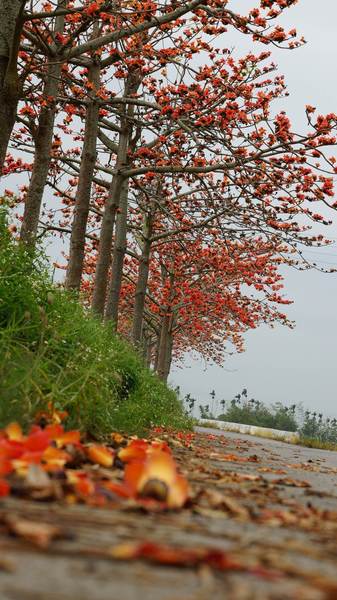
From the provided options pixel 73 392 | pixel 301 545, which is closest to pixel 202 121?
pixel 73 392

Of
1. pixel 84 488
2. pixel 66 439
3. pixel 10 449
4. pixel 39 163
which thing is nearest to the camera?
pixel 84 488

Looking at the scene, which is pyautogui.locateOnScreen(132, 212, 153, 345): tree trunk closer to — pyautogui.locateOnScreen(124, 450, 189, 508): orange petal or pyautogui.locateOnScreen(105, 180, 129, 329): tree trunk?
pyautogui.locateOnScreen(105, 180, 129, 329): tree trunk

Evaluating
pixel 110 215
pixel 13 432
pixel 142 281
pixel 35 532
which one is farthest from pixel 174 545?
pixel 142 281

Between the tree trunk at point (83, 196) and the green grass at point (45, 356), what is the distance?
484 cm

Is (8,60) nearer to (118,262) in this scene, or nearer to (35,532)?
(35,532)

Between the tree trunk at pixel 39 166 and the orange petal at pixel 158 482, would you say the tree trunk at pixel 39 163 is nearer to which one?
the tree trunk at pixel 39 166

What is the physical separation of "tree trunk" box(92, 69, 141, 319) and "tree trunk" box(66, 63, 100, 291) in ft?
3.41

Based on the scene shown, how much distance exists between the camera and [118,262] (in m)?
15.9

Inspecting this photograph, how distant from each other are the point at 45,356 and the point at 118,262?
35.7ft

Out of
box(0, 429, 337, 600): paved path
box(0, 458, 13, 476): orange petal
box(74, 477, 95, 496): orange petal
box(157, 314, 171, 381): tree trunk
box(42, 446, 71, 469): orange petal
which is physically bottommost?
box(0, 429, 337, 600): paved path

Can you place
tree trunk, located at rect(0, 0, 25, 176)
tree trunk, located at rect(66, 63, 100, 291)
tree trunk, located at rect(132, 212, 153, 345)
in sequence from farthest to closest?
tree trunk, located at rect(132, 212, 153, 345) < tree trunk, located at rect(66, 63, 100, 291) < tree trunk, located at rect(0, 0, 25, 176)

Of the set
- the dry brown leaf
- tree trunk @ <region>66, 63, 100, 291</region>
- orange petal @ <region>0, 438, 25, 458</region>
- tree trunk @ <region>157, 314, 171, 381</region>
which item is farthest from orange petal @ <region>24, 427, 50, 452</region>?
tree trunk @ <region>157, 314, 171, 381</region>

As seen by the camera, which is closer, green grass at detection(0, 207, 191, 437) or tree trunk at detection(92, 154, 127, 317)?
green grass at detection(0, 207, 191, 437)

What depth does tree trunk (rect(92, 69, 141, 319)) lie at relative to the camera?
1364 centimetres
